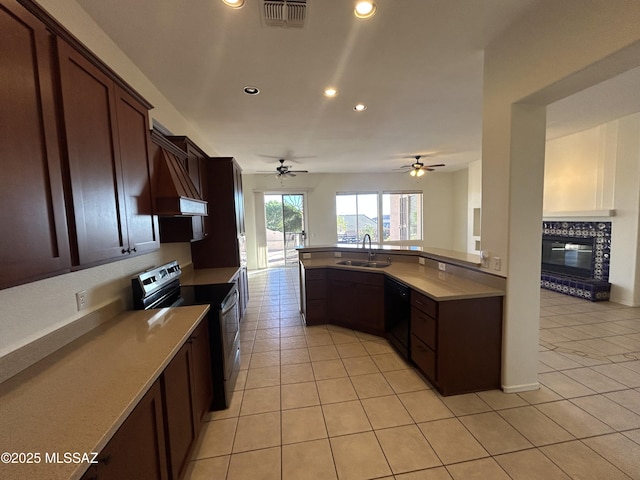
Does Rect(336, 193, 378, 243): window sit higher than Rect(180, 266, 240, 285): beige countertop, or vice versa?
Rect(336, 193, 378, 243): window

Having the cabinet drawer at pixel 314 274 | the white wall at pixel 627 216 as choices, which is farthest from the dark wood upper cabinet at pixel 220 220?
the white wall at pixel 627 216

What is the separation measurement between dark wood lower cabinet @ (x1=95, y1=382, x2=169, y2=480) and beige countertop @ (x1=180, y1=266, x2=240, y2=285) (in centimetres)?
181

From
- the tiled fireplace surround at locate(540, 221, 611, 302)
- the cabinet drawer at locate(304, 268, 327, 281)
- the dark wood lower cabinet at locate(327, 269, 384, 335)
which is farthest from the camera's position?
the tiled fireplace surround at locate(540, 221, 611, 302)

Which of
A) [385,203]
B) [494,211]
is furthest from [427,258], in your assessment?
[385,203]

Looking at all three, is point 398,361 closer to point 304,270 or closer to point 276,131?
point 304,270

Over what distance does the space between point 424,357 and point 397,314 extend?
2.20ft

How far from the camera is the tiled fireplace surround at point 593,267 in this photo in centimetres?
465

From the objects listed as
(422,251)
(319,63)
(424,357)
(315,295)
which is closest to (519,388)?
(424,357)

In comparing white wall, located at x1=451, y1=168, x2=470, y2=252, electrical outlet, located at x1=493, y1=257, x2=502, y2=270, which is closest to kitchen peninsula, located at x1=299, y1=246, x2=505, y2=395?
electrical outlet, located at x1=493, y1=257, x2=502, y2=270

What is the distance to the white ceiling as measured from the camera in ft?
6.24

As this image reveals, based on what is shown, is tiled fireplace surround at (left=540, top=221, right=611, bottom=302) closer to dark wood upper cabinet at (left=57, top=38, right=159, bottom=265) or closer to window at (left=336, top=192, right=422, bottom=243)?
window at (left=336, top=192, right=422, bottom=243)

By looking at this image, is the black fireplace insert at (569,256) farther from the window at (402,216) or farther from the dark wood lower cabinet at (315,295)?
the dark wood lower cabinet at (315,295)

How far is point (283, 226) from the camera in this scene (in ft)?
28.2

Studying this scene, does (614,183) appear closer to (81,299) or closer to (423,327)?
(423,327)
